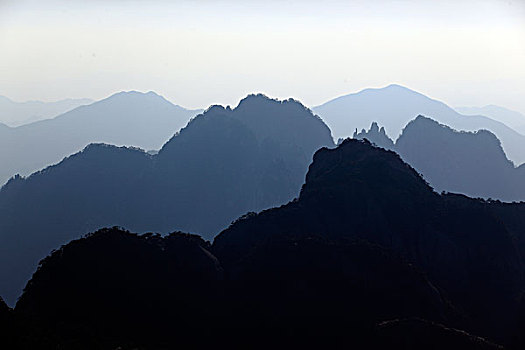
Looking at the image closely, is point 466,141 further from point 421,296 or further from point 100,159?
point 421,296

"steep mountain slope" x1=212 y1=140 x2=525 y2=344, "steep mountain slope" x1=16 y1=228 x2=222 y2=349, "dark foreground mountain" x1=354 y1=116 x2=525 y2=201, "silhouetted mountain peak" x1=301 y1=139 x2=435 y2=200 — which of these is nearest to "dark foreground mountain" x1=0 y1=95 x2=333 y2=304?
"dark foreground mountain" x1=354 y1=116 x2=525 y2=201

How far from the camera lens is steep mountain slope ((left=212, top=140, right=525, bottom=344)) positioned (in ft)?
124

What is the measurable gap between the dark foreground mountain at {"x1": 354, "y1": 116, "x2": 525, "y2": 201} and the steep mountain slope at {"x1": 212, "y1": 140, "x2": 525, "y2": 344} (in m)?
81.7

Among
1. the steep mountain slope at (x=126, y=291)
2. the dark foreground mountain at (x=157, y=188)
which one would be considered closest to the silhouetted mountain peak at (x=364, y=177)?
the steep mountain slope at (x=126, y=291)

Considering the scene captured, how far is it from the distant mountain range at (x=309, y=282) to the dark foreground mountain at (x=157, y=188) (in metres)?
63.3

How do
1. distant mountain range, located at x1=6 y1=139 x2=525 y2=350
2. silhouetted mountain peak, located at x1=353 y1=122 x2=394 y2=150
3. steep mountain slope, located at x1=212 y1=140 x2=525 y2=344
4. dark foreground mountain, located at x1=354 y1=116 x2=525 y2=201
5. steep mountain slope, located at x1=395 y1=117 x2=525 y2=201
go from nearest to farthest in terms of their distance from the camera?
distant mountain range, located at x1=6 y1=139 x2=525 y2=350 → steep mountain slope, located at x1=212 y1=140 x2=525 y2=344 → dark foreground mountain, located at x1=354 y1=116 x2=525 y2=201 → steep mountain slope, located at x1=395 y1=117 x2=525 y2=201 → silhouetted mountain peak, located at x1=353 y1=122 x2=394 y2=150

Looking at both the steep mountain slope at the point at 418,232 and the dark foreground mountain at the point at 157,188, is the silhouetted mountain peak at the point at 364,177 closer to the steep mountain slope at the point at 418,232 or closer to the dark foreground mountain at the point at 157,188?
the steep mountain slope at the point at 418,232

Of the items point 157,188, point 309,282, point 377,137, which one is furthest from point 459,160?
point 309,282

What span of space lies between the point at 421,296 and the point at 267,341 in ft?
32.9

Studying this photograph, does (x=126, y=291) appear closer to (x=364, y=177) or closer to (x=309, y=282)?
(x=309, y=282)

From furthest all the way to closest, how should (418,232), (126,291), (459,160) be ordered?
1. (459,160)
2. (418,232)
3. (126,291)

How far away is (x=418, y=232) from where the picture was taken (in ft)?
136

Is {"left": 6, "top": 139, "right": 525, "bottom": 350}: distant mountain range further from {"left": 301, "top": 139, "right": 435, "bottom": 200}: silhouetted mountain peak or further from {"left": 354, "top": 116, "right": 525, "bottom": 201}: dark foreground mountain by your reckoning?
{"left": 354, "top": 116, "right": 525, "bottom": 201}: dark foreground mountain

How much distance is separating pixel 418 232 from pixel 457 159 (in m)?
99.9
